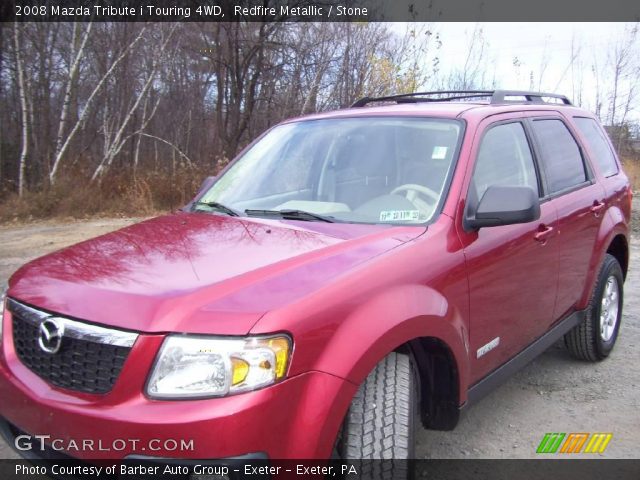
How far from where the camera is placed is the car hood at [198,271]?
1835mm

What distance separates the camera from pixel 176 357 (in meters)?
1.78

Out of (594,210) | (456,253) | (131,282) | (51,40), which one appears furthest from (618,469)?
(51,40)

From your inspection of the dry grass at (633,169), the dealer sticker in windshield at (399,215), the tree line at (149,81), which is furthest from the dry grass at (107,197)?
Result: the dry grass at (633,169)

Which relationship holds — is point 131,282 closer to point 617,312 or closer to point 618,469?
point 618,469

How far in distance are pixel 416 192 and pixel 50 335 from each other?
1.77 metres

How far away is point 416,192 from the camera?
9.29ft

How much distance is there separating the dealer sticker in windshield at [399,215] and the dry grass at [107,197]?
34.1ft

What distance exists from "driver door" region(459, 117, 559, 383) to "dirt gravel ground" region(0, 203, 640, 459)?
503 millimetres

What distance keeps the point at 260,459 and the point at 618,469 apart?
2.08m

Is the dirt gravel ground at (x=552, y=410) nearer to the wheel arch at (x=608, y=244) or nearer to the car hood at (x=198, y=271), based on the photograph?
the wheel arch at (x=608, y=244)

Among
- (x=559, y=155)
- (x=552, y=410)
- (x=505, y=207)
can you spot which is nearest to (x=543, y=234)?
(x=505, y=207)

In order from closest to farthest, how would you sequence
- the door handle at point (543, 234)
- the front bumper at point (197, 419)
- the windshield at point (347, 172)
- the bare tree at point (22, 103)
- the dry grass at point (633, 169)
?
the front bumper at point (197, 419)
the windshield at point (347, 172)
the door handle at point (543, 234)
the bare tree at point (22, 103)
the dry grass at point (633, 169)

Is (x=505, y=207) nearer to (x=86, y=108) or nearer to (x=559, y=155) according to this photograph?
(x=559, y=155)

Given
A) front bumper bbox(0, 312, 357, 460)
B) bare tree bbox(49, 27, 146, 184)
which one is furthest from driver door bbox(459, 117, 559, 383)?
bare tree bbox(49, 27, 146, 184)
